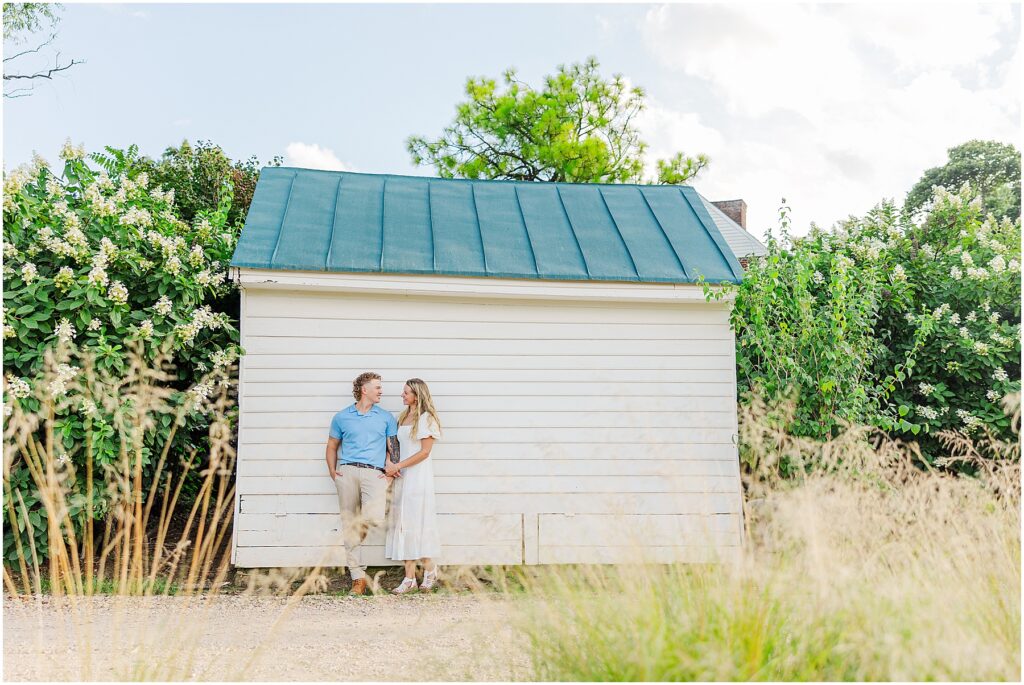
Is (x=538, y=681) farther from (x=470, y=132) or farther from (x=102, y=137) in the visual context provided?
(x=470, y=132)

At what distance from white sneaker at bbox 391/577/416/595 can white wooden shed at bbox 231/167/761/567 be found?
47cm

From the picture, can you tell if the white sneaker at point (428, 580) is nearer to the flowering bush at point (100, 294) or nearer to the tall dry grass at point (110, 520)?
the tall dry grass at point (110, 520)

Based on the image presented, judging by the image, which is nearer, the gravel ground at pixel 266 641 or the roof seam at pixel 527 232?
the gravel ground at pixel 266 641

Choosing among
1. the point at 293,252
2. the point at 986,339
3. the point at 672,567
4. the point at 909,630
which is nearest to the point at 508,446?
the point at 293,252

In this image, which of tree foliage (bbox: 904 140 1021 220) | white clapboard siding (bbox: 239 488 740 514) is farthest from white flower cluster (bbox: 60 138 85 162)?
tree foliage (bbox: 904 140 1021 220)

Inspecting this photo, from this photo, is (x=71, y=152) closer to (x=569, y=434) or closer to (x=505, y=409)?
(x=505, y=409)

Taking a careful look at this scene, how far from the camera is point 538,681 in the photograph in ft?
11.8

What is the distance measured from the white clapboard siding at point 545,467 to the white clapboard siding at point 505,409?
13 mm

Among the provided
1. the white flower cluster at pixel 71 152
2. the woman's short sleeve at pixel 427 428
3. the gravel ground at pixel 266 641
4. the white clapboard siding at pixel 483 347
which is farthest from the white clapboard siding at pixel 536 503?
the white flower cluster at pixel 71 152

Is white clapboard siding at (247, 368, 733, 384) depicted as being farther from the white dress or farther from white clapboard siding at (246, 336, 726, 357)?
the white dress

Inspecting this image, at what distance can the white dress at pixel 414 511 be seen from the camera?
6.77 metres

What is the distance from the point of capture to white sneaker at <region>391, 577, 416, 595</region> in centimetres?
666

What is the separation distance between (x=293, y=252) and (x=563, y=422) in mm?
2975

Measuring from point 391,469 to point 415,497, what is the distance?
324 millimetres
